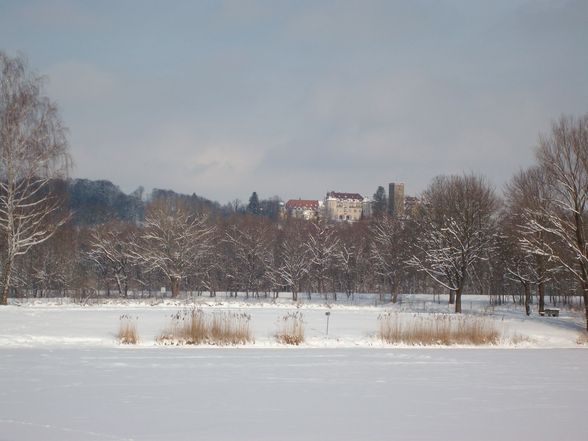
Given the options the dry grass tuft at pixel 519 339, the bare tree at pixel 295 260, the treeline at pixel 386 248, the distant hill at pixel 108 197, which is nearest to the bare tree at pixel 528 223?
the treeline at pixel 386 248

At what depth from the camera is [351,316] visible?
104 ft

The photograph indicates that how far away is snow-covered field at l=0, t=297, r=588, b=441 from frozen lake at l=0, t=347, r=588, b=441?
3 cm

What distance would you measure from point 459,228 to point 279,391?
3279cm

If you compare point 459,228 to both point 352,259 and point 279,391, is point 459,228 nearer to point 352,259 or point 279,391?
point 352,259

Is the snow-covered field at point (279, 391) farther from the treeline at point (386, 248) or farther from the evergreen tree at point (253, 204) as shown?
the evergreen tree at point (253, 204)

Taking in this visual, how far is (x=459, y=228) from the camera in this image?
41.6 metres

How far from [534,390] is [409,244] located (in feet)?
143

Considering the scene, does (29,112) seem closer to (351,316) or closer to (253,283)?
(351,316)

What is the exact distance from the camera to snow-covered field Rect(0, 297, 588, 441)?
8453 mm

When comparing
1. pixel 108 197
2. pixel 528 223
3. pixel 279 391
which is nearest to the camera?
pixel 279 391

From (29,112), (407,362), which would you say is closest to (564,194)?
(407,362)

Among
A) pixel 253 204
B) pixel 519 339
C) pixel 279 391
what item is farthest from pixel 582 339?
pixel 253 204

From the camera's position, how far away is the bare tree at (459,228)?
134ft

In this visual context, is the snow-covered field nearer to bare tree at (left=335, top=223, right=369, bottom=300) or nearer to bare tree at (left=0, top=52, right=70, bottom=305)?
bare tree at (left=0, top=52, right=70, bottom=305)
